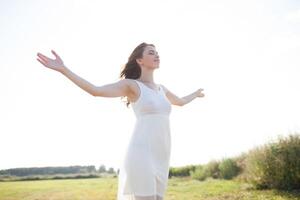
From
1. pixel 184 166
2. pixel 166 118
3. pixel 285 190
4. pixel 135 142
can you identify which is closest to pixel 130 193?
pixel 135 142

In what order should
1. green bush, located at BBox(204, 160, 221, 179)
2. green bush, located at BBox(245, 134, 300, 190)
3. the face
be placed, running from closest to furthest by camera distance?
1. the face
2. green bush, located at BBox(245, 134, 300, 190)
3. green bush, located at BBox(204, 160, 221, 179)

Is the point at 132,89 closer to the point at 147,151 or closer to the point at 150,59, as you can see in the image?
the point at 150,59

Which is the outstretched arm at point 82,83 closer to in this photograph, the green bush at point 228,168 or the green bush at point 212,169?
the green bush at point 228,168

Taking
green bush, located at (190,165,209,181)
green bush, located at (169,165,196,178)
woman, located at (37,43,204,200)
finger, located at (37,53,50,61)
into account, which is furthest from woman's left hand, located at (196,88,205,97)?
green bush, located at (169,165,196,178)

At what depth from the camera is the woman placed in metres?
3.97

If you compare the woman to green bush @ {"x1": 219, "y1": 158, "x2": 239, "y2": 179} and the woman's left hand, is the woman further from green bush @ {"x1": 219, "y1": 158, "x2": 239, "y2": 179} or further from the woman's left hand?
green bush @ {"x1": 219, "y1": 158, "x2": 239, "y2": 179}

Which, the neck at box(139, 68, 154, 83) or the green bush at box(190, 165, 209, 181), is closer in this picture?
the neck at box(139, 68, 154, 83)

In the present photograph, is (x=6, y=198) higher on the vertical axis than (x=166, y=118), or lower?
lower

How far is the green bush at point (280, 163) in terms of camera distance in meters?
12.5

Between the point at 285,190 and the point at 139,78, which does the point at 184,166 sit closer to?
the point at 285,190

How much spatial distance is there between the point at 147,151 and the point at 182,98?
1.24m

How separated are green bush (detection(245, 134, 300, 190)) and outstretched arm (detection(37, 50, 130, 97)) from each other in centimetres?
944

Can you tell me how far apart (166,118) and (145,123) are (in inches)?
8.6

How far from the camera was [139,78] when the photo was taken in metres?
4.48
